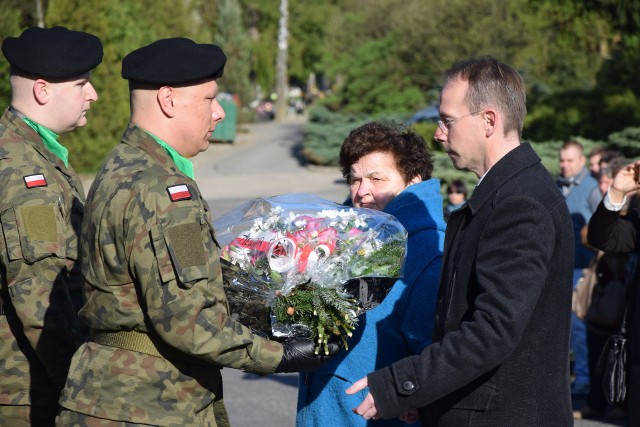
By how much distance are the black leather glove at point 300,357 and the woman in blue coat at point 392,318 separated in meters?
0.37

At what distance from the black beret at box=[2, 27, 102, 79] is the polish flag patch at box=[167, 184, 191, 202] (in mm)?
1320

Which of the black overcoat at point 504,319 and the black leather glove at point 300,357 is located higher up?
the black overcoat at point 504,319

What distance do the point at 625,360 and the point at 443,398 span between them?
6.44 feet

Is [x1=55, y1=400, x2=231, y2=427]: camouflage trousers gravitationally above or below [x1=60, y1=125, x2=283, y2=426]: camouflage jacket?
below

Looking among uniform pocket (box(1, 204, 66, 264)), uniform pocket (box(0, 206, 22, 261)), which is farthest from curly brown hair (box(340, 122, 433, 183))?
uniform pocket (box(0, 206, 22, 261))

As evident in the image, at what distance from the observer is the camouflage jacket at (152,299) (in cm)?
267

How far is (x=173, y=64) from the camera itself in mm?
2857

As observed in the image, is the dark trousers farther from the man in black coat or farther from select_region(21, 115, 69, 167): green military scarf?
select_region(21, 115, 69, 167): green military scarf

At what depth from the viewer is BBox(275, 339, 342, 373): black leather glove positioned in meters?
2.93

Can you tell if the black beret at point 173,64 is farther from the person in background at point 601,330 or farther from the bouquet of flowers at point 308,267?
the person in background at point 601,330

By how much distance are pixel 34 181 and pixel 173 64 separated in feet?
3.56

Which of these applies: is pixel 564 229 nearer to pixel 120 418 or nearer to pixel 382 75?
pixel 120 418

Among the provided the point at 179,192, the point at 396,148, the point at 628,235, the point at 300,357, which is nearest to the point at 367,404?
the point at 300,357

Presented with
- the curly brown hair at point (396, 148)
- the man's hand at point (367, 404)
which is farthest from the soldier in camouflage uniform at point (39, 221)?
the man's hand at point (367, 404)
